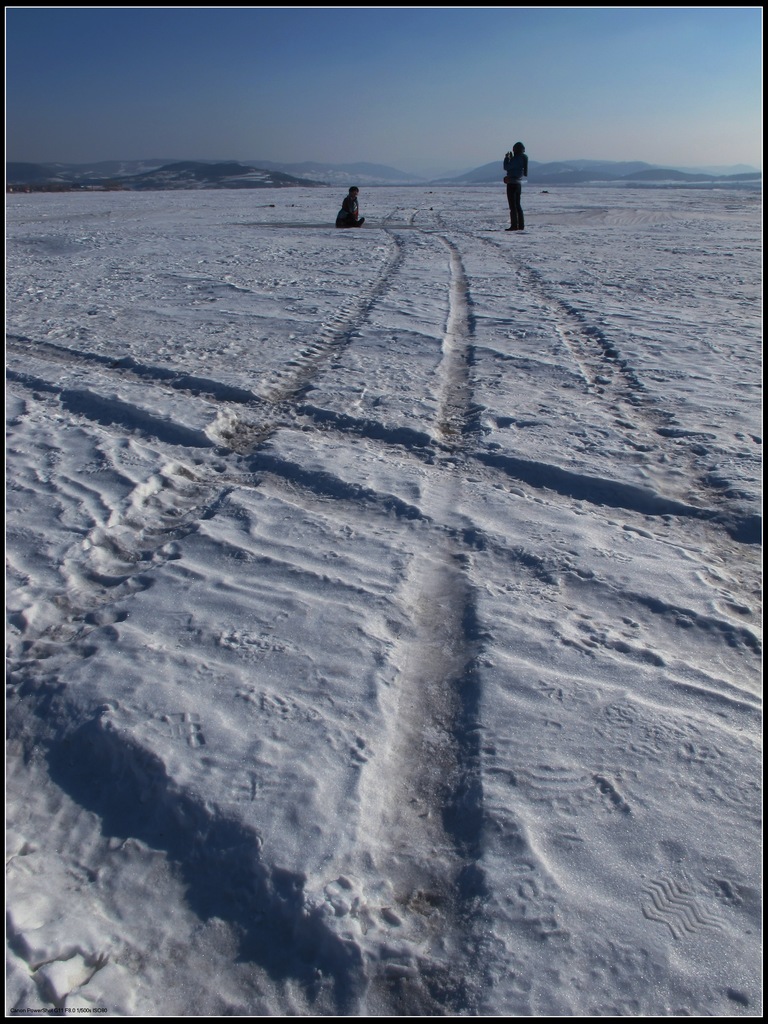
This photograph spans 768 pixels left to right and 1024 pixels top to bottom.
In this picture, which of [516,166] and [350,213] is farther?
[350,213]

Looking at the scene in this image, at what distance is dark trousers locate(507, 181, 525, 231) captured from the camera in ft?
38.9

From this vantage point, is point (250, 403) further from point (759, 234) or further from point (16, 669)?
point (759, 234)

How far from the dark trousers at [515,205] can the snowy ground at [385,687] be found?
8455 millimetres

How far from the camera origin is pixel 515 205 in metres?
12.1

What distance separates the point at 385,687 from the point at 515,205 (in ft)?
40.0

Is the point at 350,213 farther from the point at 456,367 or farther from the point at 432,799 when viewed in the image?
the point at 432,799

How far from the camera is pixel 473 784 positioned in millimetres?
1705

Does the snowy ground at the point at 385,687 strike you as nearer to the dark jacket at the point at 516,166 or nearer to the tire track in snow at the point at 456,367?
the tire track in snow at the point at 456,367

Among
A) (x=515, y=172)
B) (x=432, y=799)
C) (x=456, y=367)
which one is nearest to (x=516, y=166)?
(x=515, y=172)

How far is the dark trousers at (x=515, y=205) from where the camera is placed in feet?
38.9

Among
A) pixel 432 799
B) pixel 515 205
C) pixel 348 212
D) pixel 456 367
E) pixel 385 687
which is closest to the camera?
pixel 432 799

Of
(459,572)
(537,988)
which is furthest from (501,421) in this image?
(537,988)

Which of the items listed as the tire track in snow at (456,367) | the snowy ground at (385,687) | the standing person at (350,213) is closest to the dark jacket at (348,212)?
the standing person at (350,213)

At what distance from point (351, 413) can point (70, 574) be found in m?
1.95
